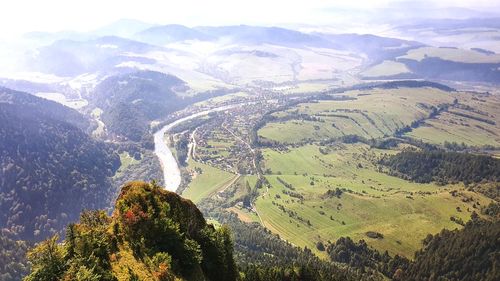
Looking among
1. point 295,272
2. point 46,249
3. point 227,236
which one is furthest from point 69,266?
point 295,272

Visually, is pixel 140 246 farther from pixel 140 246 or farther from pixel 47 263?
pixel 47 263

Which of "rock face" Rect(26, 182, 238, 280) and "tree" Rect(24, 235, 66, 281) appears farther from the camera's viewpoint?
"rock face" Rect(26, 182, 238, 280)

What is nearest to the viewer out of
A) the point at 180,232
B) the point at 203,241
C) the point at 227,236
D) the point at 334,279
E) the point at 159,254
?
the point at 159,254

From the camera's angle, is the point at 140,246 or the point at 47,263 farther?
the point at 140,246

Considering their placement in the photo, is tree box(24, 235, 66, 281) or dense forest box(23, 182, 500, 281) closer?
Answer: tree box(24, 235, 66, 281)

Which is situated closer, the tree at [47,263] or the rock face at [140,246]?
the tree at [47,263]

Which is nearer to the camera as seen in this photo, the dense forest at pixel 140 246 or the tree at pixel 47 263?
the tree at pixel 47 263

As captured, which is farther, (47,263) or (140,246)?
(140,246)

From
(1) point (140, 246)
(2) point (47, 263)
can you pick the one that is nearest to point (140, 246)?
(1) point (140, 246)

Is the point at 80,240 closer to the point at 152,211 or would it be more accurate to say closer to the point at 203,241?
the point at 152,211

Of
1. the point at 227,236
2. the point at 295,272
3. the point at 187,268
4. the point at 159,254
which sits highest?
the point at 159,254

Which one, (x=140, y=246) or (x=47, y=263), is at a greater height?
(x=47, y=263)
